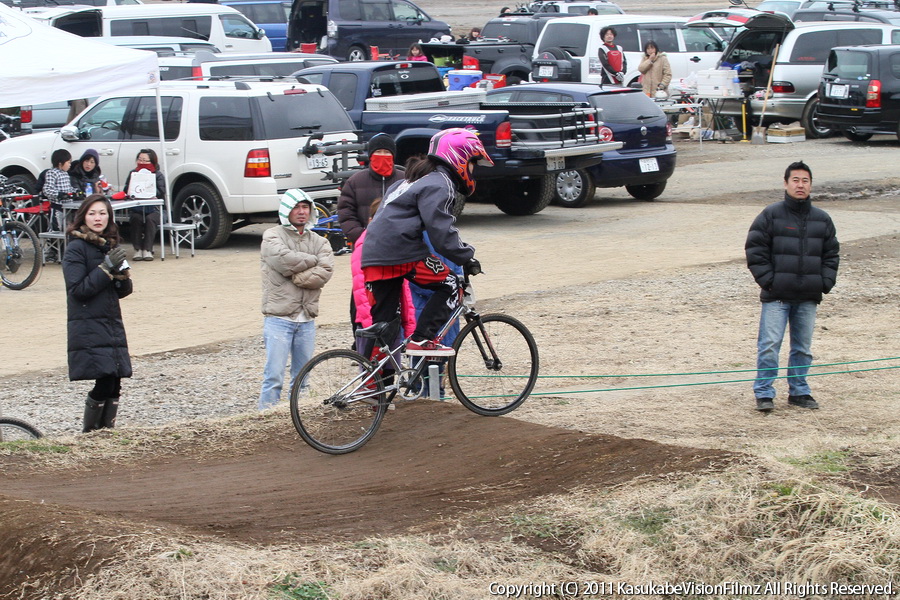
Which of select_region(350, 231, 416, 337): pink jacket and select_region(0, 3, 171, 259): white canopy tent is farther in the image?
select_region(0, 3, 171, 259): white canopy tent

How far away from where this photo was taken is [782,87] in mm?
24156

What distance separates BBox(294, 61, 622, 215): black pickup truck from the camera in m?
15.2

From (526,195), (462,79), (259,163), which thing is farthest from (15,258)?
(462,79)

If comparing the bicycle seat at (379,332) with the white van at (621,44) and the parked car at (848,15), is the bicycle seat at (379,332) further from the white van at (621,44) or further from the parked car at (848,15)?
the parked car at (848,15)

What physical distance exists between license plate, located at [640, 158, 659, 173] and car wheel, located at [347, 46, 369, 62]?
15.1 m

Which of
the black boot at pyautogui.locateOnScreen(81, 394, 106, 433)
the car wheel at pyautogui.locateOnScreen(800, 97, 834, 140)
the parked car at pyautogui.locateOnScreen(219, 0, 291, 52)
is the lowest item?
the black boot at pyautogui.locateOnScreen(81, 394, 106, 433)

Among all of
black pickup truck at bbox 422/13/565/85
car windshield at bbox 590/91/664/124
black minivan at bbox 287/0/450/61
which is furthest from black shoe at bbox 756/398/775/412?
black minivan at bbox 287/0/450/61

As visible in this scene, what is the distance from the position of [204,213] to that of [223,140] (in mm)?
1042

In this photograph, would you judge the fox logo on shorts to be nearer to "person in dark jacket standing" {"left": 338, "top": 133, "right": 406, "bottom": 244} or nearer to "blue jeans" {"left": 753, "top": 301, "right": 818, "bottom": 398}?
"person in dark jacket standing" {"left": 338, "top": 133, "right": 406, "bottom": 244}

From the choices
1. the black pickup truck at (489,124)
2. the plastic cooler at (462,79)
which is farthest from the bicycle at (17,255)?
the plastic cooler at (462,79)

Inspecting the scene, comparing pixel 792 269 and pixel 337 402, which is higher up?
pixel 792 269

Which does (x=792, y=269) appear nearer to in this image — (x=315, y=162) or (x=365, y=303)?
(x=365, y=303)

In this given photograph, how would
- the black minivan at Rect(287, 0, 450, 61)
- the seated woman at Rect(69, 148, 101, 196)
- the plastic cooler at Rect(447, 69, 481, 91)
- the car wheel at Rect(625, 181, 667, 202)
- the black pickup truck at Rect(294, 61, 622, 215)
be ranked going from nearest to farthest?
the seated woman at Rect(69, 148, 101, 196)
the black pickup truck at Rect(294, 61, 622, 215)
the car wheel at Rect(625, 181, 667, 202)
the plastic cooler at Rect(447, 69, 481, 91)
the black minivan at Rect(287, 0, 450, 61)

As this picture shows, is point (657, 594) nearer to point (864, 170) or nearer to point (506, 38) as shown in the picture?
point (864, 170)
